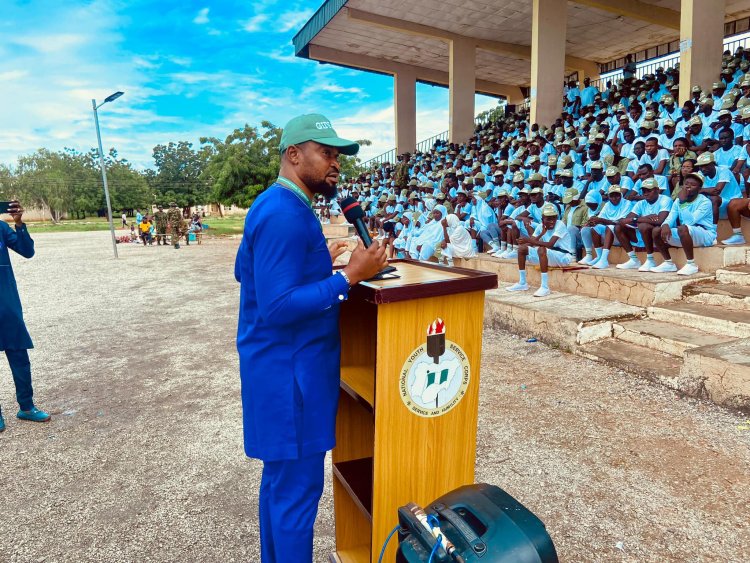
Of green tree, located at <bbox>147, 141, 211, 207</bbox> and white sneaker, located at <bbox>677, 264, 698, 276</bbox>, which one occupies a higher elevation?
green tree, located at <bbox>147, 141, 211, 207</bbox>

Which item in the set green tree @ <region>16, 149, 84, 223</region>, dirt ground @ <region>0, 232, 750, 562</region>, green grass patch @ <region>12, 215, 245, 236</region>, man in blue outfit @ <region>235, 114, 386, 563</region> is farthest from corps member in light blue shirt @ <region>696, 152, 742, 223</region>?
green tree @ <region>16, 149, 84, 223</region>

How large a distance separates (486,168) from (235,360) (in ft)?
31.2

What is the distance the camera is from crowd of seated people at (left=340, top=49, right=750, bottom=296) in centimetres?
611

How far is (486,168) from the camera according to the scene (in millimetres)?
12570

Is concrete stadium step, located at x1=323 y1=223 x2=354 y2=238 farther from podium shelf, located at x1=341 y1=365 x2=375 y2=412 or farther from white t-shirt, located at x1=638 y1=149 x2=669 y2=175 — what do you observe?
podium shelf, located at x1=341 y1=365 x2=375 y2=412

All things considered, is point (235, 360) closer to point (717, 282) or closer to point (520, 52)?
point (717, 282)

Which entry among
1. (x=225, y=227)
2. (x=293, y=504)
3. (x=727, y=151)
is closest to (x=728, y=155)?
(x=727, y=151)

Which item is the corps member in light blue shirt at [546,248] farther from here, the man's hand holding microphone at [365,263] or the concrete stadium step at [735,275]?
the man's hand holding microphone at [365,263]

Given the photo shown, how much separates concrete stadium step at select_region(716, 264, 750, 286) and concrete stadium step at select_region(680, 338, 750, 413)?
1723mm

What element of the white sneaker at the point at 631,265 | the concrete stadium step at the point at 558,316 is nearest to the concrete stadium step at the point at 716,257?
the white sneaker at the point at 631,265

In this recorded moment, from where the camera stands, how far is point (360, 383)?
1.79 meters

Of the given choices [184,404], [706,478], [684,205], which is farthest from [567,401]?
[684,205]

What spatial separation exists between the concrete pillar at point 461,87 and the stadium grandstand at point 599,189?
0.19 ft

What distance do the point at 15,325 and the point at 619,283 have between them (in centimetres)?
584
